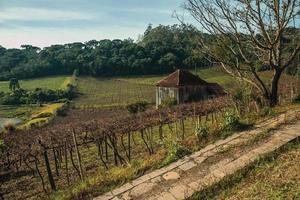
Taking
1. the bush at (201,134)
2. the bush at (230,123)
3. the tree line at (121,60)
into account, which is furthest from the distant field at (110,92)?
the bush at (201,134)

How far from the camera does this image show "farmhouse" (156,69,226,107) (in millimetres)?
39750

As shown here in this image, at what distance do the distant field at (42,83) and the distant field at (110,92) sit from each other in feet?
17.4

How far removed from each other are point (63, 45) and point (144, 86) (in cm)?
6774

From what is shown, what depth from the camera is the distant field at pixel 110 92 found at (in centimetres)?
5956

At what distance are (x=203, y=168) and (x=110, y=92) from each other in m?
63.0

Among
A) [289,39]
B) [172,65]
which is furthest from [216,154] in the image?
[172,65]

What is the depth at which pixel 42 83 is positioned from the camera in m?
86.7

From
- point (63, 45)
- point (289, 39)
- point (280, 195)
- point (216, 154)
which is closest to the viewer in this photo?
point (280, 195)

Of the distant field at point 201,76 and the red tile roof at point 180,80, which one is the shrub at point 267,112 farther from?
the distant field at point 201,76

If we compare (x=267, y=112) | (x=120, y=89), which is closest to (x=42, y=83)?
(x=120, y=89)

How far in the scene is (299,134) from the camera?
7531 millimetres

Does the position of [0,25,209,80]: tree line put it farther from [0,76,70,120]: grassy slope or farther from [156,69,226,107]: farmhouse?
[156,69,226,107]: farmhouse

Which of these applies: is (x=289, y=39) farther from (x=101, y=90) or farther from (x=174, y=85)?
(x=101, y=90)

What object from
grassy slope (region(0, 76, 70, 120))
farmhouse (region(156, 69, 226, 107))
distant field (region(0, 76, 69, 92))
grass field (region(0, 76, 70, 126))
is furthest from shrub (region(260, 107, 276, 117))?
distant field (region(0, 76, 69, 92))
